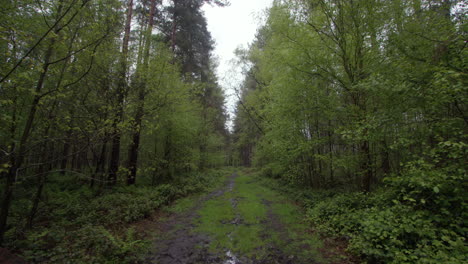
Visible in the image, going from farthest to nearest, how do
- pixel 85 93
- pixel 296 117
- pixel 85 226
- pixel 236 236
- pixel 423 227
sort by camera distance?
pixel 296 117 < pixel 85 93 < pixel 236 236 < pixel 85 226 < pixel 423 227

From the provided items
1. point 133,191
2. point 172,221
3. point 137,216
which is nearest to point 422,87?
point 172,221

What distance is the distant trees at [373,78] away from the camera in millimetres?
4402

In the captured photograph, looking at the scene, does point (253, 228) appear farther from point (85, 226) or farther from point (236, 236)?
point (85, 226)

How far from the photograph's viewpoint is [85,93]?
745cm

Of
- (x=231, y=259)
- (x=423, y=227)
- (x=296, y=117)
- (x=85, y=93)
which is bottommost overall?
(x=231, y=259)

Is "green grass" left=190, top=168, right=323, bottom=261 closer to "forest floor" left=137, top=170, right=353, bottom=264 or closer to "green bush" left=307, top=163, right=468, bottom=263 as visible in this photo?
"forest floor" left=137, top=170, right=353, bottom=264

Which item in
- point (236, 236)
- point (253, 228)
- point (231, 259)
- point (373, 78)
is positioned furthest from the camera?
point (253, 228)

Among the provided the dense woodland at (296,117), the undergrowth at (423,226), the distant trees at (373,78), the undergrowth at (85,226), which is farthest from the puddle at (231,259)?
the distant trees at (373,78)

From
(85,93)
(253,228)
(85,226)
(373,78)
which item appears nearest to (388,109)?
(373,78)

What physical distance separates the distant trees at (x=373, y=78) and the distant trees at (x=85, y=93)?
592cm

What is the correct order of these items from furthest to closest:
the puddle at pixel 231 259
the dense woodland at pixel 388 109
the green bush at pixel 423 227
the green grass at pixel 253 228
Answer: the green grass at pixel 253 228 < the puddle at pixel 231 259 < the dense woodland at pixel 388 109 < the green bush at pixel 423 227

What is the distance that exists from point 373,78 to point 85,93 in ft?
31.3

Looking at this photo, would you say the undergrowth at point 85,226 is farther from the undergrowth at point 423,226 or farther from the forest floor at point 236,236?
the undergrowth at point 423,226

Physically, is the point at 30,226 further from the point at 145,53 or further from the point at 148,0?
the point at 148,0
